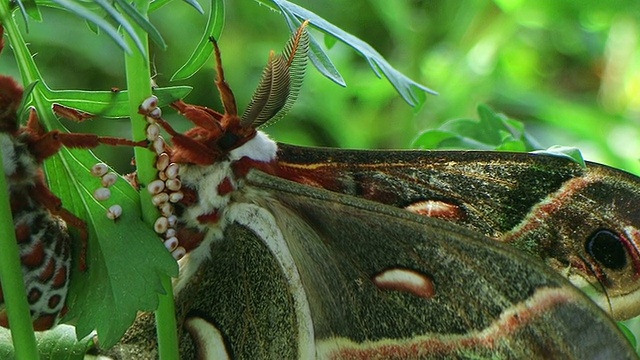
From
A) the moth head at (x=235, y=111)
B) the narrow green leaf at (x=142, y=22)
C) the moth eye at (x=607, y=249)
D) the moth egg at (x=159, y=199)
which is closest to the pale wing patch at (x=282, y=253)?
the moth head at (x=235, y=111)

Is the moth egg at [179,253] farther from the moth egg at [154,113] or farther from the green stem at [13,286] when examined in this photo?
the green stem at [13,286]

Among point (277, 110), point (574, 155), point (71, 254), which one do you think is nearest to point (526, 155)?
point (574, 155)

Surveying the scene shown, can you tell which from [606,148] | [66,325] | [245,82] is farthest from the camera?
[245,82]

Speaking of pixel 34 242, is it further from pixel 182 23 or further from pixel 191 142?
pixel 182 23

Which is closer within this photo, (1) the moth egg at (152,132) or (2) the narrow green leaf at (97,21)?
(2) the narrow green leaf at (97,21)

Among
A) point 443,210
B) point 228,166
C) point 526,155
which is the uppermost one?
point 526,155

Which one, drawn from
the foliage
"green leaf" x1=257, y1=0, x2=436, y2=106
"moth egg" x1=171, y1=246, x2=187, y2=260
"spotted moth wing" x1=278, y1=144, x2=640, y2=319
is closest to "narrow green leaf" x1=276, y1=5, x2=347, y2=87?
"green leaf" x1=257, y1=0, x2=436, y2=106

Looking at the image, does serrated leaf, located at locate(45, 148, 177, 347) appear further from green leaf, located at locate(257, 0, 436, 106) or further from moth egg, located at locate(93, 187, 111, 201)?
green leaf, located at locate(257, 0, 436, 106)
